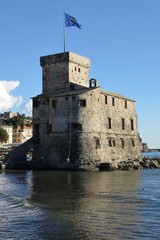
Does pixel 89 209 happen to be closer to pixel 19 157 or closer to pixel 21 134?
pixel 19 157

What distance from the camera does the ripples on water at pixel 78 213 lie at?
48.6 ft

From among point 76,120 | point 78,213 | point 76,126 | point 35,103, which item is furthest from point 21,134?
point 78,213

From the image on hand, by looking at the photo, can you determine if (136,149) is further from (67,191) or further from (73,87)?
(67,191)

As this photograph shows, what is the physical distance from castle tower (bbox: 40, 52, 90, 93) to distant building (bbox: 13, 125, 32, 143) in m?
84.1

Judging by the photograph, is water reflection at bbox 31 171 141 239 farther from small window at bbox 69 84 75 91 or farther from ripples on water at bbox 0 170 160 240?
small window at bbox 69 84 75 91

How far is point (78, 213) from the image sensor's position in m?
18.7

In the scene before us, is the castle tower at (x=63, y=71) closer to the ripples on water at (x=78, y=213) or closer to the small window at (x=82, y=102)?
the small window at (x=82, y=102)

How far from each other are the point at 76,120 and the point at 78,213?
30.0 meters

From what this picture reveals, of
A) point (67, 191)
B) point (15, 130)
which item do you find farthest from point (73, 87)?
point (15, 130)

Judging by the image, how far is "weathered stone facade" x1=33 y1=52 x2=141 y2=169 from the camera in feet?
159

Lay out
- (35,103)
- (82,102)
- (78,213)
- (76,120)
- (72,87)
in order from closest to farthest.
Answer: (78,213), (76,120), (82,102), (72,87), (35,103)

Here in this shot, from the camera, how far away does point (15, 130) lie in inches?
5507

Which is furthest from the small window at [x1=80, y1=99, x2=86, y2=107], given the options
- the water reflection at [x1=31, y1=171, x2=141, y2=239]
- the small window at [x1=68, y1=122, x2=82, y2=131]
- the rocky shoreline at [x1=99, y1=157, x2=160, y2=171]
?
the water reflection at [x1=31, y1=171, x2=141, y2=239]

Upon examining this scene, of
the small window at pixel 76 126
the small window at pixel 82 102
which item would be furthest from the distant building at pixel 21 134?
the small window at pixel 82 102
